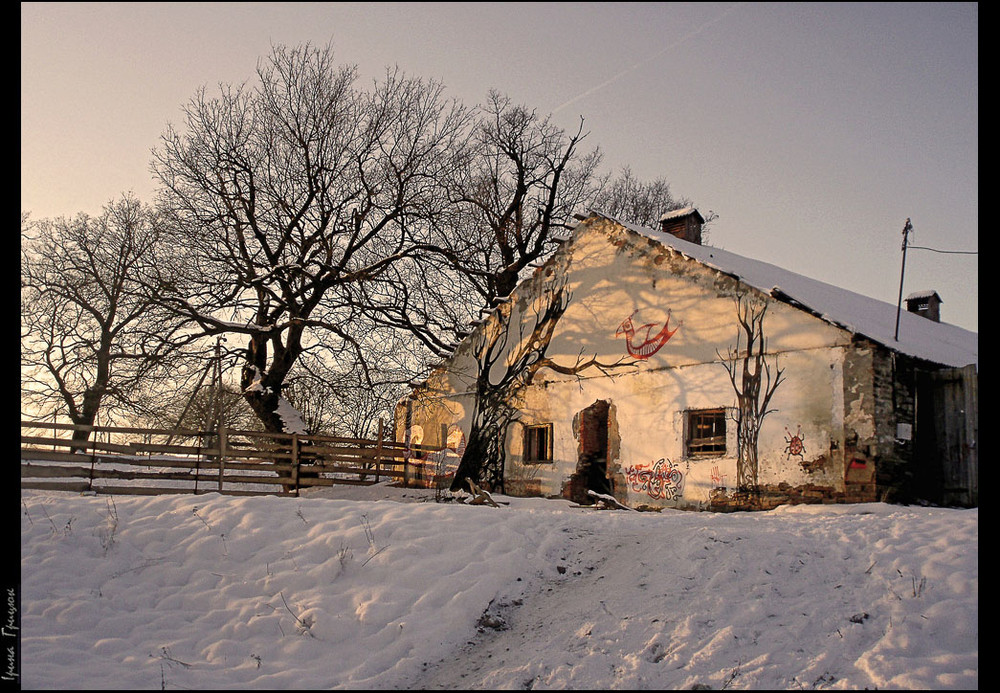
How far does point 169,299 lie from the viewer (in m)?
18.7

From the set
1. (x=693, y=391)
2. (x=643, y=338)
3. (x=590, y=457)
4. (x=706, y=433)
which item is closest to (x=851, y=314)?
(x=693, y=391)

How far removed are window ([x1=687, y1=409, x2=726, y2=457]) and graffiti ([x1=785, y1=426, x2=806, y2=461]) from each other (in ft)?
4.05

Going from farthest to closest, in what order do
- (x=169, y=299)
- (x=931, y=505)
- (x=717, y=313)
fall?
(x=169, y=299) → (x=717, y=313) → (x=931, y=505)

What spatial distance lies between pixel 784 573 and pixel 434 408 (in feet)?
45.0

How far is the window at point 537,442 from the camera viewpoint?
58.3ft

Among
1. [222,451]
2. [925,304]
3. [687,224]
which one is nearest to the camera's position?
[222,451]

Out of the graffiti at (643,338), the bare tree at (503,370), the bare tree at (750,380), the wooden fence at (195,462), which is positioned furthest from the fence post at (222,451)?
the bare tree at (750,380)

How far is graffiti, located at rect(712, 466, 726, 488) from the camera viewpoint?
14.0 m

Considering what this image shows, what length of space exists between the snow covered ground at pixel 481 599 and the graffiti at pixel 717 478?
3833mm

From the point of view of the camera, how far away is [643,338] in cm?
1584

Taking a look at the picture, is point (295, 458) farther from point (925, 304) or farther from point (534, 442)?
point (925, 304)

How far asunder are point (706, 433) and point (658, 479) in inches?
52.6
